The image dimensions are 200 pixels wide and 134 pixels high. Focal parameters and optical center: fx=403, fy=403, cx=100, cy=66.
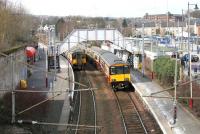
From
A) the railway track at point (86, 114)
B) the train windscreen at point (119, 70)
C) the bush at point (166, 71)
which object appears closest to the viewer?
the railway track at point (86, 114)

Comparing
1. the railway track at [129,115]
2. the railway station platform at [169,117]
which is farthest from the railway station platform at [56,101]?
the railway station platform at [169,117]

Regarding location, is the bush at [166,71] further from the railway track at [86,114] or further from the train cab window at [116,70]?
the railway track at [86,114]

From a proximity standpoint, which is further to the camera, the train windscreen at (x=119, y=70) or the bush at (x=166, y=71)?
the train windscreen at (x=119, y=70)

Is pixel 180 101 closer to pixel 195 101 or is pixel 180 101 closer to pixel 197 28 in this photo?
pixel 195 101

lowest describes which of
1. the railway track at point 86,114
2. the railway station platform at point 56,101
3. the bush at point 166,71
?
the railway track at point 86,114

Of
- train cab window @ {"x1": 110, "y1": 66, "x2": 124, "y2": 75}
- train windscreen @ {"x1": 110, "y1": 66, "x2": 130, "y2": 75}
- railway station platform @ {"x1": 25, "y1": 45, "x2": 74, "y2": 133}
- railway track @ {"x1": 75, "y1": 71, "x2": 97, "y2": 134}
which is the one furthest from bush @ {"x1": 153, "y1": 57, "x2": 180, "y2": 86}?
railway station platform @ {"x1": 25, "y1": 45, "x2": 74, "y2": 133}

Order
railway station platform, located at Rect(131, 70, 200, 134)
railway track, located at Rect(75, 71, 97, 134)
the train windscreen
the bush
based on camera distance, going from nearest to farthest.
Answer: railway station platform, located at Rect(131, 70, 200, 134) < railway track, located at Rect(75, 71, 97, 134) < the bush < the train windscreen

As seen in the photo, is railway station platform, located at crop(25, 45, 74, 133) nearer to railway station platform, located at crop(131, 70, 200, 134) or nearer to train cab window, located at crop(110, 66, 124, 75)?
train cab window, located at crop(110, 66, 124, 75)

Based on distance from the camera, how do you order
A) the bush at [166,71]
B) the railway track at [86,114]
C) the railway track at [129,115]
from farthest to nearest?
1. the bush at [166,71]
2. the railway track at [129,115]
3. the railway track at [86,114]

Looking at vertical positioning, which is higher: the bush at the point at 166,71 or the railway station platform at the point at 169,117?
the bush at the point at 166,71

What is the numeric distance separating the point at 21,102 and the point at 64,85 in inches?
541

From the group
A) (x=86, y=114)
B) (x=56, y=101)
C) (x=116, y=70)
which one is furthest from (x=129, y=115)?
(x=116, y=70)

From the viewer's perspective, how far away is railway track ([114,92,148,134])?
24328 millimetres

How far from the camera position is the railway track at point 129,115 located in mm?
24328
